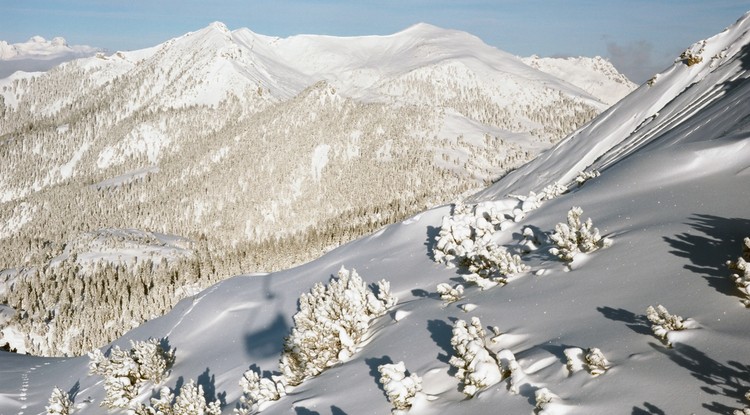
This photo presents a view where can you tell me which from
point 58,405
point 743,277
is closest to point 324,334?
point 743,277

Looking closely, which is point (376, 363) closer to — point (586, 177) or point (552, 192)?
point (552, 192)

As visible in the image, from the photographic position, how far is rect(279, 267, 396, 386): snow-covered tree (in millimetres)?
9438

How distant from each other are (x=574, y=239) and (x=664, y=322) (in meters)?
3.37

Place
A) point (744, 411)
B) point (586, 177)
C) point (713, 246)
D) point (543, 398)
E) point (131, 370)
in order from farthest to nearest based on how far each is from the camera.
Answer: point (131, 370) → point (586, 177) → point (713, 246) → point (543, 398) → point (744, 411)

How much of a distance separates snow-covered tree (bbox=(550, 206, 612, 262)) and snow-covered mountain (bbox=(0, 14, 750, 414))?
0.37ft

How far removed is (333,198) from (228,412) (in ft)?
611

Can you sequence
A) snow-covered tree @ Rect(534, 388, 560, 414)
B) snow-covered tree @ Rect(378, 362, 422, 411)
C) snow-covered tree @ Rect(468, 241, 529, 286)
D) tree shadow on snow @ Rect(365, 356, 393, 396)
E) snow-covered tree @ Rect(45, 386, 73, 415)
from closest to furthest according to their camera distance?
snow-covered tree @ Rect(534, 388, 560, 414) → snow-covered tree @ Rect(378, 362, 422, 411) → tree shadow on snow @ Rect(365, 356, 393, 396) → snow-covered tree @ Rect(468, 241, 529, 286) → snow-covered tree @ Rect(45, 386, 73, 415)

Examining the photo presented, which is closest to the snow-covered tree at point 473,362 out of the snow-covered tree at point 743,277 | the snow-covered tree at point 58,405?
the snow-covered tree at point 743,277

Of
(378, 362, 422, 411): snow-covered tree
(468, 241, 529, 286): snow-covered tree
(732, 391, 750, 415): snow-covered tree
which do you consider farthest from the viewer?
(468, 241, 529, 286): snow-covered tree

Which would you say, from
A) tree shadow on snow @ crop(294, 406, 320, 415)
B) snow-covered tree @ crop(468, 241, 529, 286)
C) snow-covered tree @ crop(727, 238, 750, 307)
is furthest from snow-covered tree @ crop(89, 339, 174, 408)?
snow-covered tree @ crop(727, 238, 750, 307)

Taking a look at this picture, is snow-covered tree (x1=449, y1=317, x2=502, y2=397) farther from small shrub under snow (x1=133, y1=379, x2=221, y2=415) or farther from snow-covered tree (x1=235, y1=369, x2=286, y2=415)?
small shrub under snow (x1=133, y1=379, x2=221, y2=415)

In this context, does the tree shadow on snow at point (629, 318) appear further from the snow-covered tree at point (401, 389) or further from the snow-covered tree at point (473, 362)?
the snow-covered tree at point (401, 389)

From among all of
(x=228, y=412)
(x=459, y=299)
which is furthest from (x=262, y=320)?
(x=459, y=299)

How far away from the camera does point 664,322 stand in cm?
531
